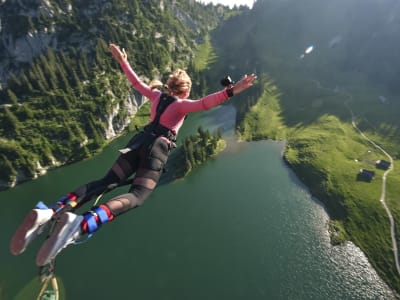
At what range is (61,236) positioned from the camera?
17.0ft

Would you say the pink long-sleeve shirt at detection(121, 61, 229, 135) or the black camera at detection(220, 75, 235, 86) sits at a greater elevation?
the black camera at detection(220, 75, 235, 86)

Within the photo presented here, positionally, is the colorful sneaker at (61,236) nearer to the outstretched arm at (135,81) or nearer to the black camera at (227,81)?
the outstretched arm at (135,81)

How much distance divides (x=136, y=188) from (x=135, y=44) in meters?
157

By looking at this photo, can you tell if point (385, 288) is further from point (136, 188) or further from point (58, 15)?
point (58, 15)

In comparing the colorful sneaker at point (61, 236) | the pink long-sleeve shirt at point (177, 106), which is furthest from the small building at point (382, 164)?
the colorful sneaker at point (61, 236)

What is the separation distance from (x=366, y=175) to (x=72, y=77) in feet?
371

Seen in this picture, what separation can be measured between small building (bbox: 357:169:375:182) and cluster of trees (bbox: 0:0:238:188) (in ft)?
265

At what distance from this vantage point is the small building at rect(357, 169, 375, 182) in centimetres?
7018

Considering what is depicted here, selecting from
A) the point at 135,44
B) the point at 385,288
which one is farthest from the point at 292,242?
the point at 135,44

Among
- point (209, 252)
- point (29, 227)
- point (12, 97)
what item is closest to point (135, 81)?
point (29, 227)

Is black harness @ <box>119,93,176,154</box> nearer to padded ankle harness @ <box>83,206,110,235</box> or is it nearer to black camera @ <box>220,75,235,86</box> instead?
black camera @ <box>220,75,235,86</box>

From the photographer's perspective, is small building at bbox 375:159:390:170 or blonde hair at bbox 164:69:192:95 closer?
blonde hair at bbox 164:69:192:95

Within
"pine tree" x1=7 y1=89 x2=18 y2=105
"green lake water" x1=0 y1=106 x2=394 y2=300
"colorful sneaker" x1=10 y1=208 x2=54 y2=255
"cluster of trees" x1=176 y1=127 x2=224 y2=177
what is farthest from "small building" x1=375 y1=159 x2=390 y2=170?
"pine tree" x1=7 y1=89 x2=18 y2=105

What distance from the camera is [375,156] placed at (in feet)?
270
